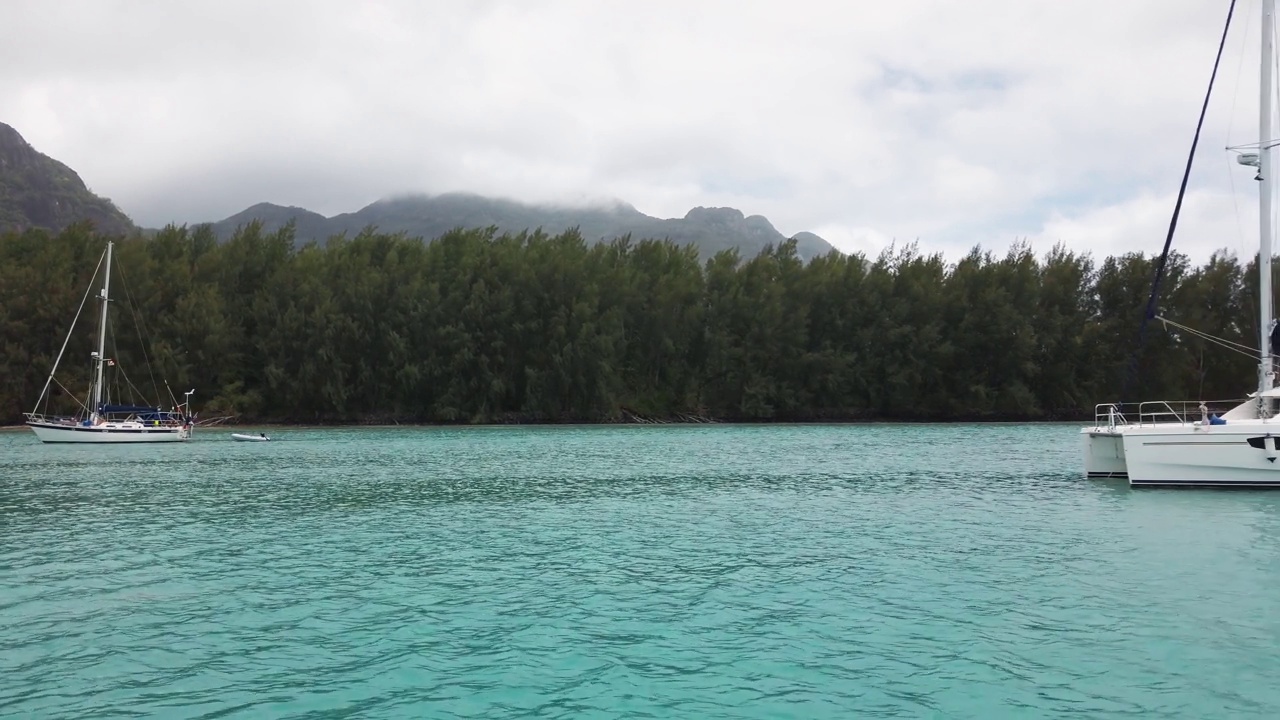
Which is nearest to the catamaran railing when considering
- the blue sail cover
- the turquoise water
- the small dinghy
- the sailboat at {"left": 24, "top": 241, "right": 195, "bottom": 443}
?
the turquoise water

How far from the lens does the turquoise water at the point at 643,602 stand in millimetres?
10328

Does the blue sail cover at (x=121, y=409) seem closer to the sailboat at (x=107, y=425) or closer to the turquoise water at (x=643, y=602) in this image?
the sailboat at (x=107, y=425)

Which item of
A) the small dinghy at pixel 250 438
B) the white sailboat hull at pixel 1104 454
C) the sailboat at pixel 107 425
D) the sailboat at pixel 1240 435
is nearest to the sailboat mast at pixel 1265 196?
the sailboat at pixel 1240 435

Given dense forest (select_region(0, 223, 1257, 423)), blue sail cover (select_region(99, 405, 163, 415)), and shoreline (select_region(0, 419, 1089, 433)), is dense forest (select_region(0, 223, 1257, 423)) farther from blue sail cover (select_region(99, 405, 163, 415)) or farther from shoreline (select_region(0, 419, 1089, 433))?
blue sail cover (select_region(99, 405, 163, 415))

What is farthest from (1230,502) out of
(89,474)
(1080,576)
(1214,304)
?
(1214,304)

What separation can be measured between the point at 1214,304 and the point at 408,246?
2815 inches

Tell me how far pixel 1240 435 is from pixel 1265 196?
25.1 feet

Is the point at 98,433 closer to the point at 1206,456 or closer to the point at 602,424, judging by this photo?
the point at 602,424

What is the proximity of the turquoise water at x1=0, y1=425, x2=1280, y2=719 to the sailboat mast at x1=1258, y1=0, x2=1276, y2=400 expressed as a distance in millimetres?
4987

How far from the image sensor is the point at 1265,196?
29.5 meters

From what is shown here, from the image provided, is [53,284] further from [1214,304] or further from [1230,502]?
[1214,304]

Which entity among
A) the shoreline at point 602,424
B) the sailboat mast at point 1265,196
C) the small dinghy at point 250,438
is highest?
the sailboat mast at point 1265,196

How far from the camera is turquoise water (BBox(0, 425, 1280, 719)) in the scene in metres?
10.3

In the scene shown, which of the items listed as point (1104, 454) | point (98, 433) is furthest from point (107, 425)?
point (1104, 454)
